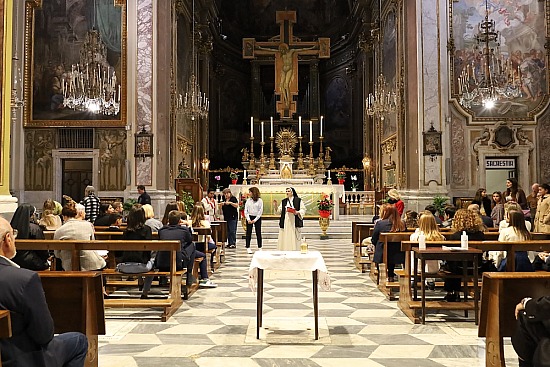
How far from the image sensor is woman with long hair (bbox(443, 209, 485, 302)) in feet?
23.8

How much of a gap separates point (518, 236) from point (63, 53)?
15.0m

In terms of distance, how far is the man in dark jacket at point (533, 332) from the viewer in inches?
128

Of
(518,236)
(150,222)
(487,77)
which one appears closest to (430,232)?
(518,236)

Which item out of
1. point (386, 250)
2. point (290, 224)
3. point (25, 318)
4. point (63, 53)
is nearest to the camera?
point (25, 318)

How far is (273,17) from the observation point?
32.2 metres

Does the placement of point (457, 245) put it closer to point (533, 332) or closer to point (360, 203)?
point (533, 332)

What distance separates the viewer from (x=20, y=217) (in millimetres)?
6703

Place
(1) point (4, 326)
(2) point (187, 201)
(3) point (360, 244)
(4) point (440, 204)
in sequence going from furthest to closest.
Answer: (2) point (187, 201), (4) point (440, 204), (3) point (360, 244), (1) point (4, 326)

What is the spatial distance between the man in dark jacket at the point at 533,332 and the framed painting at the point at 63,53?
1501 cm

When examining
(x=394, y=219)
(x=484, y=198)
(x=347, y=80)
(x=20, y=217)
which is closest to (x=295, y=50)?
(x=347, y=80)

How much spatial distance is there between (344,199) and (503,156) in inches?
260

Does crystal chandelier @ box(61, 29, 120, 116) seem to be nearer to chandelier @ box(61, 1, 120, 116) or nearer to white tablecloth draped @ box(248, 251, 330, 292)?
chandelier @ box(61, 1, 120, 116)

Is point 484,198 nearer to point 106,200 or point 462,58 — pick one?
point 462,58

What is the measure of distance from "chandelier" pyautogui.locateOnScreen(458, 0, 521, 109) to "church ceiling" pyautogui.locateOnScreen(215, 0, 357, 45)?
1543 centimetres
